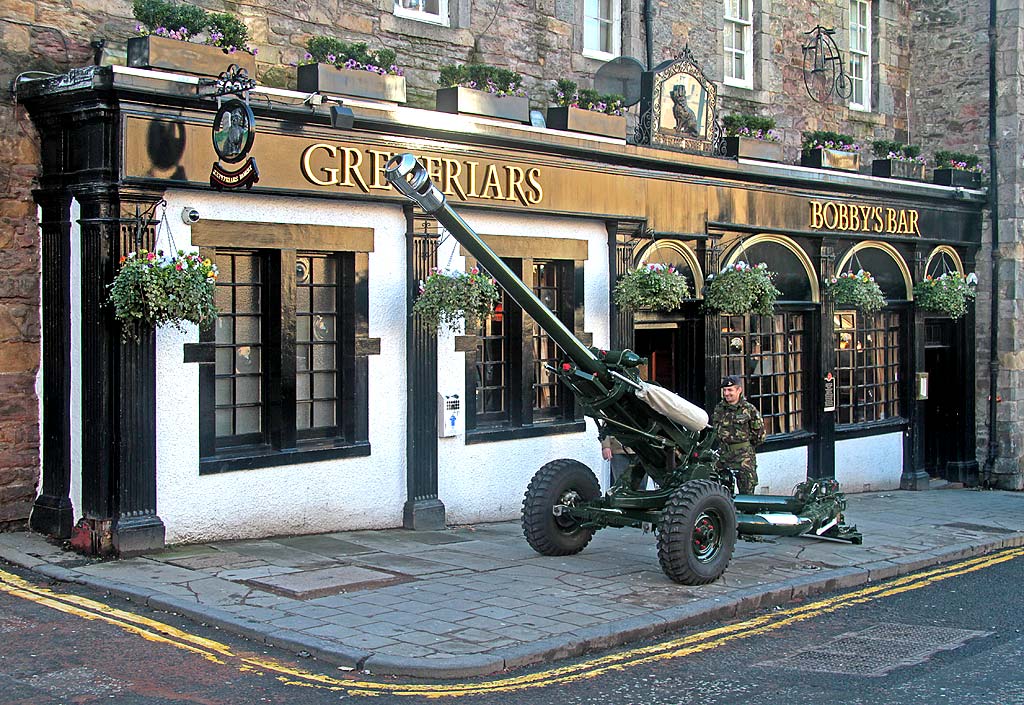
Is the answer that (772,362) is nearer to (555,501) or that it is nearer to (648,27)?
(648,27)

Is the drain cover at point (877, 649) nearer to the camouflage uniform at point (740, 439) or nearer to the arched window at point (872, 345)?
the camouflage uniform at point (740, 439)

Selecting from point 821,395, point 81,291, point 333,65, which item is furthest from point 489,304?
point 821,395

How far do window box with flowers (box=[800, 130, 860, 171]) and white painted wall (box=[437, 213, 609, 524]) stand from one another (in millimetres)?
4591

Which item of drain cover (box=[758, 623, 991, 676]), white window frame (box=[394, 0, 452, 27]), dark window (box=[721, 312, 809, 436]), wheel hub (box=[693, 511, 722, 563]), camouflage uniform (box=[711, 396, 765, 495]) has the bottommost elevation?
drain cover (box=[758, 623, 991, 676])

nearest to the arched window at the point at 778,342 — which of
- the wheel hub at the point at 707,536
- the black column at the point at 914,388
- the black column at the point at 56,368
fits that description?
the black column at the point at 914,388

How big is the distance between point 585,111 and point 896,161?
696cm

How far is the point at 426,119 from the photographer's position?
1226 cm

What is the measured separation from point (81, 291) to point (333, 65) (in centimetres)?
329

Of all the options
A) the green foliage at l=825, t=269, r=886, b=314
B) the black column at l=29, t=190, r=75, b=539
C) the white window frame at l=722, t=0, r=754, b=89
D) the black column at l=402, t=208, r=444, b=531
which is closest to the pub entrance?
the green foliage at l=825, t=269, r=886, b=314

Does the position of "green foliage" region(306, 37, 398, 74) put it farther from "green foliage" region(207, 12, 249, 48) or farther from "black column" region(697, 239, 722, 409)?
"black column" region(697, 239, 722, 409)

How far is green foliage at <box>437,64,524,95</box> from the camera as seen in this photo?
13.0m

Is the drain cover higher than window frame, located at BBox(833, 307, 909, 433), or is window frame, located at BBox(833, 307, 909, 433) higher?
window frame, located at BBox(833, 307, 909, 433)

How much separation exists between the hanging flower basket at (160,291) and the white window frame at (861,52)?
1282cm

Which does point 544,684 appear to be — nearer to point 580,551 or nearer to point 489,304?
point 580,551
